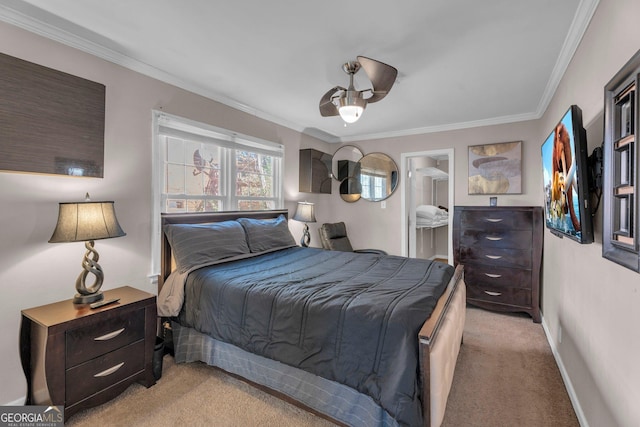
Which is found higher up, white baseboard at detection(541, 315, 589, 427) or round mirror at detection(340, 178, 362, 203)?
round mirror at detection(340, 178, 362, 203)

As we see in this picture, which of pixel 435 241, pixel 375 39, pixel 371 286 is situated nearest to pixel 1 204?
pixel 371 286

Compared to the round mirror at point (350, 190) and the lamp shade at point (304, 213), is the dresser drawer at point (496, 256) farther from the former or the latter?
the lamp shade at point (304, 213)

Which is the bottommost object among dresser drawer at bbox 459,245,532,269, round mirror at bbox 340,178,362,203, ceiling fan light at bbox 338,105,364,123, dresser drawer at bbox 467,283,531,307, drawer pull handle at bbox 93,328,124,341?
dresser drawer at bbox 467,283,531,307

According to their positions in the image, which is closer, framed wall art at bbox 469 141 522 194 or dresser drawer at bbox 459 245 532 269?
dresser drawer at bbox 459 245 532 269

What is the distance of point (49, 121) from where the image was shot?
1962 millimetres

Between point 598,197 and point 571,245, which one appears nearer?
point 598,197

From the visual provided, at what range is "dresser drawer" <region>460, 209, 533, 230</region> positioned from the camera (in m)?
3.42

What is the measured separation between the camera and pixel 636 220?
995 millimetres

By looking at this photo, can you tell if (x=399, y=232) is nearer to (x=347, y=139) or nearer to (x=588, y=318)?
(x=347, y=139)

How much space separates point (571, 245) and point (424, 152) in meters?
2.57

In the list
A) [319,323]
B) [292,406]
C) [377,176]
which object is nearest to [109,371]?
[292,406]

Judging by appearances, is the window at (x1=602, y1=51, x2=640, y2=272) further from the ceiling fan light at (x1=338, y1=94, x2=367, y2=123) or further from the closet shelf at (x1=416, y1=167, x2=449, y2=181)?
the closet shelf at (x1=416, y1=167, x2=449, y2=181)

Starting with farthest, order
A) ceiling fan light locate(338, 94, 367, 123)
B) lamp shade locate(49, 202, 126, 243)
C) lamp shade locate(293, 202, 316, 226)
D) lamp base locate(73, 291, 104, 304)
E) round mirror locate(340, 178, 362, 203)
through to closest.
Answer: round mirror locate(340, 178, 362, 203)
lamp shade locate(293, 202, 316, 226)
ceiling fan light locate(338, 94, 367, 123)
lamp base locate(73, 291, 104, 304)
lamp shade locate(49, 202, 126, 243)

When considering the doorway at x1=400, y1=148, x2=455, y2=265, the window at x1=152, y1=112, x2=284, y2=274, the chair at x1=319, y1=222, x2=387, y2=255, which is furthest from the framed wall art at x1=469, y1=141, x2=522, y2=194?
the window at x1=152, y1=112, x2=284, y2=274
